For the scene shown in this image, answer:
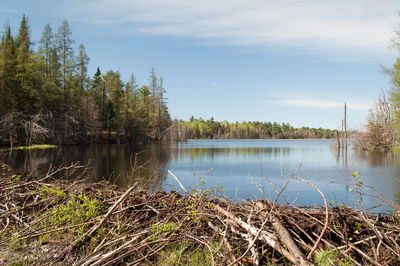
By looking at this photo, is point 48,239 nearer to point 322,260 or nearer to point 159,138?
point 322,260

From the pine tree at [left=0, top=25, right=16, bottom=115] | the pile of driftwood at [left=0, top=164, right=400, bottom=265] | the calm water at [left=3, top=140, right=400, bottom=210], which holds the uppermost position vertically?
the pine tree at [left=0, top=25, right=16, bottom=115]

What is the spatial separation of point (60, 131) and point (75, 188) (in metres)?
38.9

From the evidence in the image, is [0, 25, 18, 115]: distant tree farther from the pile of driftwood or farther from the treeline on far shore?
the treeline on far shore

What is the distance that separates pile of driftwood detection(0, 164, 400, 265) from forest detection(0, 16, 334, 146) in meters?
18.3

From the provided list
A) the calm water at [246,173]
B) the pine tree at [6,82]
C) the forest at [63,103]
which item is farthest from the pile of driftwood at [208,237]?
the pine tree at [6,82]

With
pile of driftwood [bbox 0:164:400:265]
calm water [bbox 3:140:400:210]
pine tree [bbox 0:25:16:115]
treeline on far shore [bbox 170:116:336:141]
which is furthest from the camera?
treeline on far shore [bbox 170:116:336:141]

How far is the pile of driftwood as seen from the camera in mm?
2721

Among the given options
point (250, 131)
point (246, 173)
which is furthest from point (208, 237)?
point (250, 131)

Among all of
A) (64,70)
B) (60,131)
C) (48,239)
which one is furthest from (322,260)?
(64,70)

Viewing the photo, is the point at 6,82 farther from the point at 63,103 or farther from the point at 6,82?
the point at 63,103

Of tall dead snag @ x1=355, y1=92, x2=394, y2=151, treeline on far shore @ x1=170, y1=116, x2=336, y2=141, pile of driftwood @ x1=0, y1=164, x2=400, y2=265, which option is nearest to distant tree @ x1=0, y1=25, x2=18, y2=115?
pile of driftwood @ x1=0, y1=164, x2=400, y2=265

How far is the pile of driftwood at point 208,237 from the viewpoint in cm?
272

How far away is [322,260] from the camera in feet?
8.43

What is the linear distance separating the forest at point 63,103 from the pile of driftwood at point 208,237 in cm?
1826
